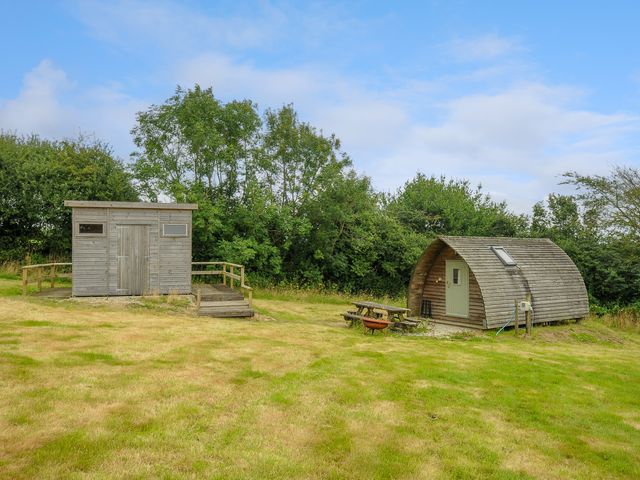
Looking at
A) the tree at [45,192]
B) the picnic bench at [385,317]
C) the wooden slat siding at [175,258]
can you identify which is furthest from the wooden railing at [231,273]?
the tree at [45,192]

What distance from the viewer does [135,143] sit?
25.3 meters

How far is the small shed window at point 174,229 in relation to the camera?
17.7 metres

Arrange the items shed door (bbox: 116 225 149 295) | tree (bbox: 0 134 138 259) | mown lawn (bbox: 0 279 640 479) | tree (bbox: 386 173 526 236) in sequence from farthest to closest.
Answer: tree (bbox: 386 173 526 236)
tree (bbox: 0 134 138 259)
shed door (bbox: 116 225 149 295)
mown lawn (bbox: 0 279 640 479)

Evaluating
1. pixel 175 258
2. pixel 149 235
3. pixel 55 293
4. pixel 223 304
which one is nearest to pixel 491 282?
pixel 223 304

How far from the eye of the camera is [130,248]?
56.8 ft

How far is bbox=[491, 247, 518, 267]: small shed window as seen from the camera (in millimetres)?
17828

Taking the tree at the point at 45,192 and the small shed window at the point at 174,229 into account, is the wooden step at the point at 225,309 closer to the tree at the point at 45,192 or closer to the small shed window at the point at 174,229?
the small shed window at the point at 174,229

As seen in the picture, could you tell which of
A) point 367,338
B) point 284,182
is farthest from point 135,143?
point 367,338

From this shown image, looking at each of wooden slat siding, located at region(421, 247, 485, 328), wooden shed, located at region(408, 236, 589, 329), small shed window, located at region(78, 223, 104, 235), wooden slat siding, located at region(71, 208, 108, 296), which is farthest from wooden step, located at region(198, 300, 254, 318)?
wooden slat siding, located at region(421, 247, 485, 328)

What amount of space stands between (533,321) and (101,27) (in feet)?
56.7

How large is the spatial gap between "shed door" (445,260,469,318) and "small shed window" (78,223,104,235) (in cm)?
1276

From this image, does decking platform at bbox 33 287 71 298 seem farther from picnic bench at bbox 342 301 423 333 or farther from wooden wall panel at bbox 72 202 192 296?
picnic bench at bbox 342 301 423 333

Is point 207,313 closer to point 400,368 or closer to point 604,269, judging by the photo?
point 400,368

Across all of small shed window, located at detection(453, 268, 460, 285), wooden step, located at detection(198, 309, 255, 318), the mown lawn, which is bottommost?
the mown lawn
